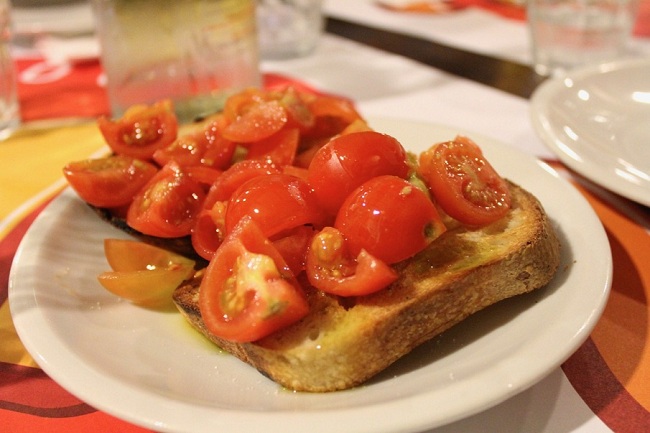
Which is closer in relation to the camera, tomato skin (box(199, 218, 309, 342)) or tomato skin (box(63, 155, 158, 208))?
tomato skin (box(199, 218, 309, 342))

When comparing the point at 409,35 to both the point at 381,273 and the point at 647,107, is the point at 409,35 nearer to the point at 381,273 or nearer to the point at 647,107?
the point at 647,107

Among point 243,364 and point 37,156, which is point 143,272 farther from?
point 37,156

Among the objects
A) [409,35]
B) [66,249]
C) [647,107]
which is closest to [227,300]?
[66,249]

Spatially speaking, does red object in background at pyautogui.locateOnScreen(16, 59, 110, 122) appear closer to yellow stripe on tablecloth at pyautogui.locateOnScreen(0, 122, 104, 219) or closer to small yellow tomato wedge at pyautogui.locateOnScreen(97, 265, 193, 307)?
yellow stripe on tablecloth at pyautogui.locateOnScreen(0, 122, 104, 219)

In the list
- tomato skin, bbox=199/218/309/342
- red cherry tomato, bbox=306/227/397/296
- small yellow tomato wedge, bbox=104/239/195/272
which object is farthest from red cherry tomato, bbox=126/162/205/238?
red cherry tomato, bbox=306/227/397/296

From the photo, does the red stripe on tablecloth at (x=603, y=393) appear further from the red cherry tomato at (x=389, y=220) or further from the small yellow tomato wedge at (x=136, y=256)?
the small yellow tomato wedge at (x=136, y=256)

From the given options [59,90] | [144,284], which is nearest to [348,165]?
[144,284]
